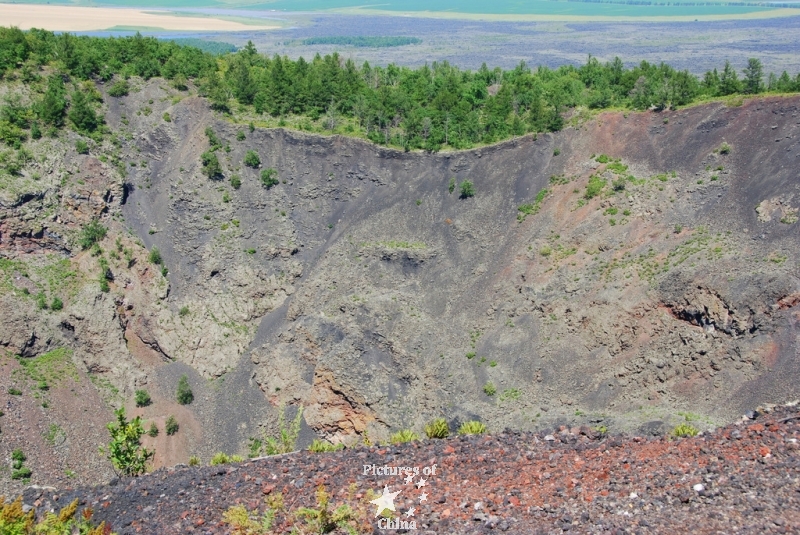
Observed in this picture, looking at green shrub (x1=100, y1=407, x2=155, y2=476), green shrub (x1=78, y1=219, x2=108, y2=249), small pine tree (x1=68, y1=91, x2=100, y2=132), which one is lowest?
green shrub (x1=100, y1=407, x2=155, y2=476)

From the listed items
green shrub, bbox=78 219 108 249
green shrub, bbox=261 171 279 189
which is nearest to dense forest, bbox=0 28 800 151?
green shrub, bbox=261 171 279 189

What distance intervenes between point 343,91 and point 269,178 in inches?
645

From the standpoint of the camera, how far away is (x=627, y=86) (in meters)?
90.8

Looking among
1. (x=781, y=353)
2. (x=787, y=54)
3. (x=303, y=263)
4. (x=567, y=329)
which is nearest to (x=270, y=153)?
(x=303, y=263)

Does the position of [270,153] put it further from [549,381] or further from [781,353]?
[781,353]

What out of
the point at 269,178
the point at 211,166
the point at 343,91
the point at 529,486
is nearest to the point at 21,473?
the point at 211,166

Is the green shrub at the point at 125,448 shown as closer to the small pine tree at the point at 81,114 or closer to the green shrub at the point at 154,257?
the green shrub at the point at 154,257

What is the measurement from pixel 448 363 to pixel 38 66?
57299 millimetres

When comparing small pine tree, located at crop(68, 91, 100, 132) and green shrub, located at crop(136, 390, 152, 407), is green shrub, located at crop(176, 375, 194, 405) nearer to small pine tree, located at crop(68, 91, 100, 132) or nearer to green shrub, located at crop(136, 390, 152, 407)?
green shrub, located at crop(136, 390, 152, 407)

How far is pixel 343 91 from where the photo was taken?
8788 centimetres

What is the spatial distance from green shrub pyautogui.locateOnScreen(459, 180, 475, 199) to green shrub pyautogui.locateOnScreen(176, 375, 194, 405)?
32988mm

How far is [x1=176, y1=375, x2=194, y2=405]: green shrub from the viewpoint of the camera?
222ft

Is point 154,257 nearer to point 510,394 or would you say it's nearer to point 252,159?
point 252,159

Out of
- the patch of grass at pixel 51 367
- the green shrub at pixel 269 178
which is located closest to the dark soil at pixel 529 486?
the patch of grass at pixel 51 367
